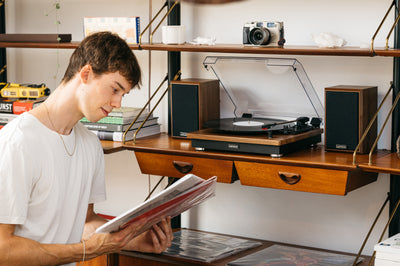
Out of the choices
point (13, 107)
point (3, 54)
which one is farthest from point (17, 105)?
point (3, 54)

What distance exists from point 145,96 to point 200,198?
3.82 feet

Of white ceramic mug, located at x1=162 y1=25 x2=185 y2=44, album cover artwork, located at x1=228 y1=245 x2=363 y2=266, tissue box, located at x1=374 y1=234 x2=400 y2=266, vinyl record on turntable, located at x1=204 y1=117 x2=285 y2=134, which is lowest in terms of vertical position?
→ album cover artwork, located at x1=228 y1=245 x2=363 y2=266

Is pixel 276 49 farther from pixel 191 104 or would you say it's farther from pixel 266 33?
pixel 191 104

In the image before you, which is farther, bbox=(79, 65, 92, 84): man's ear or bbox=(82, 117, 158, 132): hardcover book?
bbox=(82, 117, 158, 132): hardcover book

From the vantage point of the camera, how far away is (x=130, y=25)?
2.53 metres

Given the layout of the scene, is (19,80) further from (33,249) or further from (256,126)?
(33,249)

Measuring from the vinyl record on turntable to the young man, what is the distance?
2.20 ft

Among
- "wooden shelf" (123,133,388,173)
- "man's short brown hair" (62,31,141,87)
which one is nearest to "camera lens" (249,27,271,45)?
"wooden shelf" (123,133,388,173)

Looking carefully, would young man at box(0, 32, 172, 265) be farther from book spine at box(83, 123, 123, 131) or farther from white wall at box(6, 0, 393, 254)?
white wall at box(6, 0, 393, 254)

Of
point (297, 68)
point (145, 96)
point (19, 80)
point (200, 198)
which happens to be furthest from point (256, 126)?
point (19, 80)

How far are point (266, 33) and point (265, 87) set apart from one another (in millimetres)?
387

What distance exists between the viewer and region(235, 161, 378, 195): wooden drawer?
6.68 ft

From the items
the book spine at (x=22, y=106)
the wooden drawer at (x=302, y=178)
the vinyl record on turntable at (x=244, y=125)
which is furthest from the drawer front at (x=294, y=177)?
the book spine at (x=22, y=106)

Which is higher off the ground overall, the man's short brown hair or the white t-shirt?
the man's short brown hair
